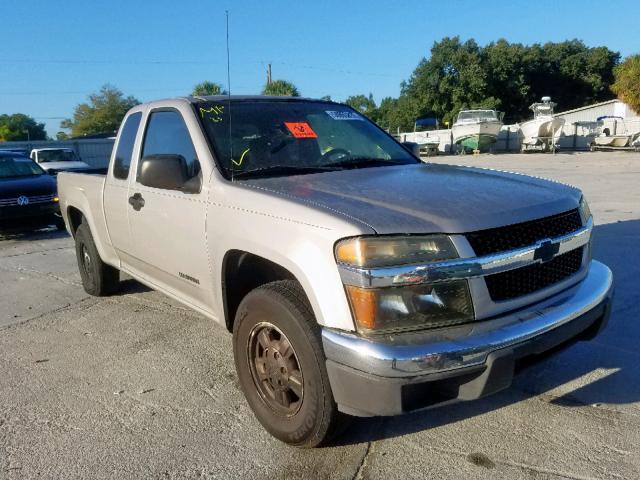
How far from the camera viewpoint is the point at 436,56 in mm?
48250

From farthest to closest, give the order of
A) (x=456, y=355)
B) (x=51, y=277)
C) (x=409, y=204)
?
(x=51, y=277) < (x=409, y=204) < (x=456, y=355)

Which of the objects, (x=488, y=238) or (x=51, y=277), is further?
(x=51, y=277)

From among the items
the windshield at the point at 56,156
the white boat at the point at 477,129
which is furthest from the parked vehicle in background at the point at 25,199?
the white boat at the point at 477,129

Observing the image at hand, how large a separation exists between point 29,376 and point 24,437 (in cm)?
88

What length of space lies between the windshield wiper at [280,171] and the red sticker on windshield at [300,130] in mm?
343

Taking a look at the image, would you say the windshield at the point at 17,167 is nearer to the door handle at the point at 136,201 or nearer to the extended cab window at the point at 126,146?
the extended cab window at the point at 126,146

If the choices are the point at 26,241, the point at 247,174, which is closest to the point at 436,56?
the point at 26,241

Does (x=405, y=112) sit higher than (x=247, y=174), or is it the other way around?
(x=405, y=112)

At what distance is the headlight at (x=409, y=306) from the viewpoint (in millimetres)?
2281

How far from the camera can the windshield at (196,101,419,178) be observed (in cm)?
342

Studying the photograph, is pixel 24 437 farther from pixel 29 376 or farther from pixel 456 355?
pixel 456 355

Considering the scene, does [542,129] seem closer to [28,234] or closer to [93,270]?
[28,234]

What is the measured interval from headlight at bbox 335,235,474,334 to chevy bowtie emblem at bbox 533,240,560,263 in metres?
0.45

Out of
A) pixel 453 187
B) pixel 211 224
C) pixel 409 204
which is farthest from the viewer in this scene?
pixel 211 224
